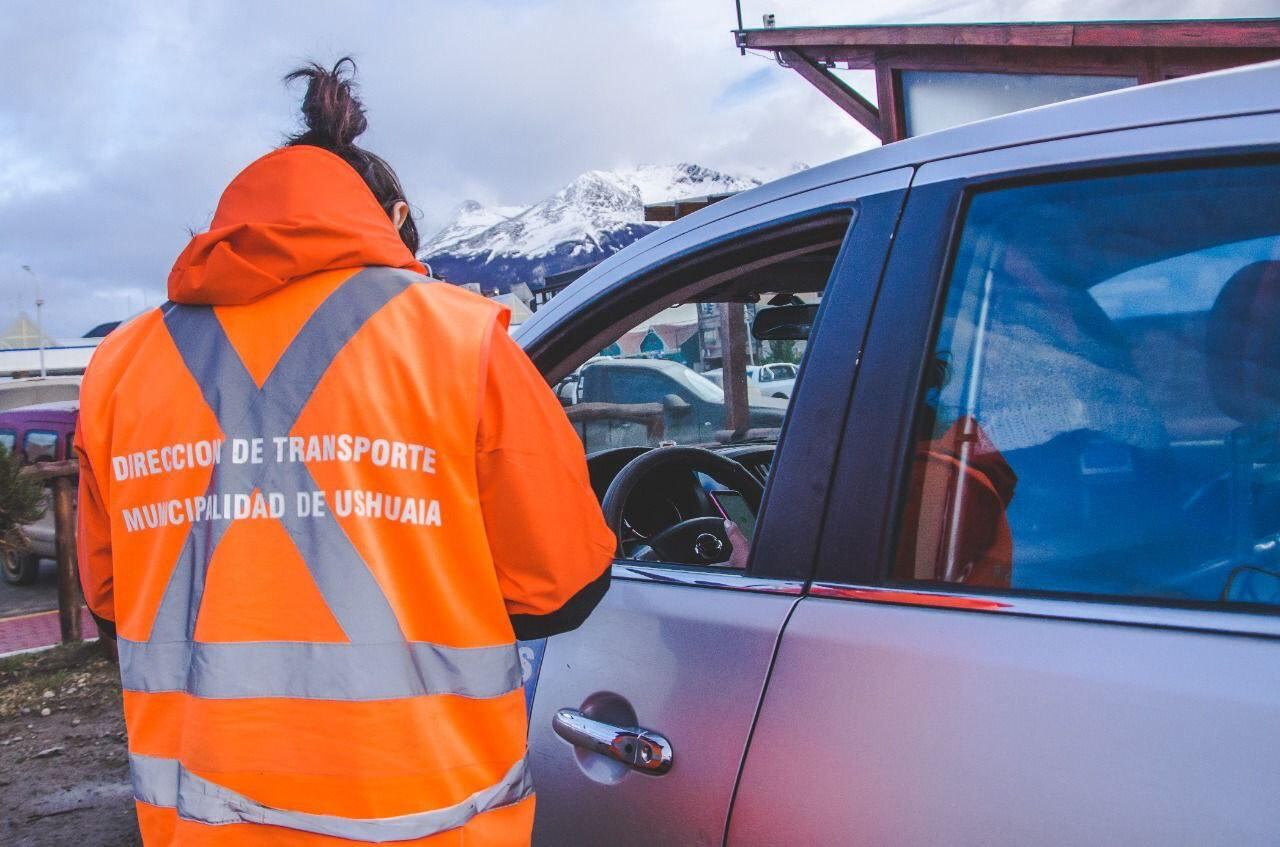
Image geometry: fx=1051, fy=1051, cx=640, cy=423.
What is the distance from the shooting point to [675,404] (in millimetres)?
9711

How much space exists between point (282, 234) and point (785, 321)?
143 centimetres

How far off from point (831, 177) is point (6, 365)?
64369 mm

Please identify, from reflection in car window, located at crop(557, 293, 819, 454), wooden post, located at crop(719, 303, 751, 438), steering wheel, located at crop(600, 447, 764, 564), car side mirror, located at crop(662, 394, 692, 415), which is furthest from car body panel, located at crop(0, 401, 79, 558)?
steering wheel, located at crop(600, 447, 764, 564)

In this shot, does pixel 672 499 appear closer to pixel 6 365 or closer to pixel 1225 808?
pixel 1225 808

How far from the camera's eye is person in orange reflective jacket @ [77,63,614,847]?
1.29 m

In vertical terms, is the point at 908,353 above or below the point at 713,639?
above

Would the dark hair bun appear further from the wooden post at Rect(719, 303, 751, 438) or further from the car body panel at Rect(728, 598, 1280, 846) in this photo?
the wooden post at Rect(719, 303, 751, 438)

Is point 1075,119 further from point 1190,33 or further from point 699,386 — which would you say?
point 699,386

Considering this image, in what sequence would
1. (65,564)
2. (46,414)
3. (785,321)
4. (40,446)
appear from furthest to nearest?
1. (46,414)
2. (40,446)
3. (65,564)
4. (785,321)

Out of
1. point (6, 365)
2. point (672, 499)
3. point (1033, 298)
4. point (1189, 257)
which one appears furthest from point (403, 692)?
point (6, 365)

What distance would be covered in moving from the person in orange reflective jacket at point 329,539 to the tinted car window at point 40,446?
899 cm

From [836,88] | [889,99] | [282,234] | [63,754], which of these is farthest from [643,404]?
[282,234]

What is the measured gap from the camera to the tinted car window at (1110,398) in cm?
114

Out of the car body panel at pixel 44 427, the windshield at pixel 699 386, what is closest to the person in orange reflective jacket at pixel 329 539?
the windshield at pixel 699 386
